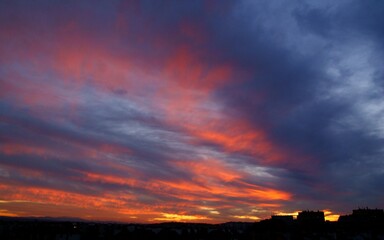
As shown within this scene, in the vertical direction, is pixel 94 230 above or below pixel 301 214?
below

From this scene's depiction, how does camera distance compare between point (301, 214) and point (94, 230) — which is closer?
point (94, 230)

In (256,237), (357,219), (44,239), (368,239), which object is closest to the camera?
(44,239)

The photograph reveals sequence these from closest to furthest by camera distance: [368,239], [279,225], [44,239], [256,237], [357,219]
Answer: [44,239], [368,239], [256,237], [279,225], [357,219]

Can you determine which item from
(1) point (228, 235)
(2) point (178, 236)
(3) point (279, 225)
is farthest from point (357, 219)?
A: (2) point (178, 236)

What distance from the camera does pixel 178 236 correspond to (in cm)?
8762

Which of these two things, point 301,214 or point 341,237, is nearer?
point 341,237

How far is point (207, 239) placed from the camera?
88375 millimetres

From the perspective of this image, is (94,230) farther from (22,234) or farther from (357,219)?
(357,219)

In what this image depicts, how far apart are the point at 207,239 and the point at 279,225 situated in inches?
Answer: 2240

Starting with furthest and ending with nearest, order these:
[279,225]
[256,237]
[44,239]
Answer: [279,225]
[256,237]
[44,239]

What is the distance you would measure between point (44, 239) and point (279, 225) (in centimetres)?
9130

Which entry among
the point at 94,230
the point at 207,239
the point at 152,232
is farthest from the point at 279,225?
the point at 94,230

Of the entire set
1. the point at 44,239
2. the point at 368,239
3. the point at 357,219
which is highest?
the point at 357,219

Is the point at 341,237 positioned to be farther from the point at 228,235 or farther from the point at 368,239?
the point at 228,235
